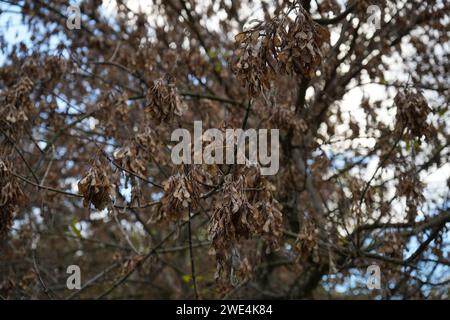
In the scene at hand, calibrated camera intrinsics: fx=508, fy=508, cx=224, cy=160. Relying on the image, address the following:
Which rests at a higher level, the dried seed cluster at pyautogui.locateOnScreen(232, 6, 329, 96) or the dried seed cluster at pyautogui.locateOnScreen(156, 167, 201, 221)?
the dried seed cluster at pyautogui.locateOnScreen(232, 6, 329, 96)

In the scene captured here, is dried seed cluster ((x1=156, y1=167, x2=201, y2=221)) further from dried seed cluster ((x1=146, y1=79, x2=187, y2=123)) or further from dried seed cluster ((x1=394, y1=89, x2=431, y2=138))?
dried seed cluster ((x1=394, y1=89, x2=431, y2=138))

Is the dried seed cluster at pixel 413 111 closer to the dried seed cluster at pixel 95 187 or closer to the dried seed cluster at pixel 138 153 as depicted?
the dried seed cluster at pixel 138 153

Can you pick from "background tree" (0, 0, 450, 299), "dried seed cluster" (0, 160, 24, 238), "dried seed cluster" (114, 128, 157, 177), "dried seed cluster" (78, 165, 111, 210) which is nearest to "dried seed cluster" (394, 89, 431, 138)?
"background tree" (0, 0, 450, 299)

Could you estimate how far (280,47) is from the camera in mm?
3057

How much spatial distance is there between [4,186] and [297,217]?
3274 mm

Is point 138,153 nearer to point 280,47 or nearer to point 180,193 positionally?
point 180,193

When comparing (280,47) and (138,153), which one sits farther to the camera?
(138,153)

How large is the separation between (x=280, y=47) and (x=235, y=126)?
6.66ft

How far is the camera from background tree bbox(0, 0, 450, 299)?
333 centimetres

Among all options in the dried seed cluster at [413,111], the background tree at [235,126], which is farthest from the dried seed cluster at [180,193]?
the dried seed cluster at [413,111]

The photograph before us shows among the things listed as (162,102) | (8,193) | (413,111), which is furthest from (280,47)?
(8,193)
